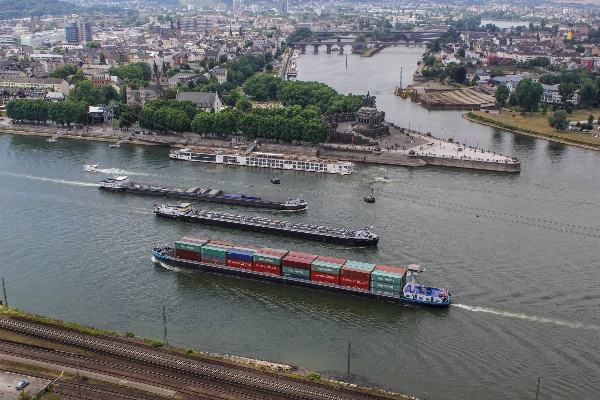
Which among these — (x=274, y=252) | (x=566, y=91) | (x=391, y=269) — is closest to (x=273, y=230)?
(x=274, y=252)

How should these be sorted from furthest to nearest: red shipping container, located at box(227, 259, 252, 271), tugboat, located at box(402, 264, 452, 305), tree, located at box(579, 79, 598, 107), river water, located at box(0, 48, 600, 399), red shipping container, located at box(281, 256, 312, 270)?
tree, located at box(579, 79, 598, 107) → red shipping container, located at box(227, 259, 252, 271) → red shipping container, located at box(281, 256, 312, 270) → tugboat, located at box(402, 264, 452, 305) → river water, located at box(0, 48, 600, 399)

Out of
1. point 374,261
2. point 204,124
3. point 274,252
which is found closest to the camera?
point 274,252

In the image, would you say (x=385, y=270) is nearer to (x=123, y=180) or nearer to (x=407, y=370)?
(x=407, y=370)

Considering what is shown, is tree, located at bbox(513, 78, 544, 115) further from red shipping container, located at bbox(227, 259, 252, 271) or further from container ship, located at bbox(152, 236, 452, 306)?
red shipping container, located at bbox(227, 259, 252, 271)

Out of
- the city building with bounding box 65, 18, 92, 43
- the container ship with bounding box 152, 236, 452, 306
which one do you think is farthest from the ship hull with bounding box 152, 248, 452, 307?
the city building with bounding box 65, 18, 92, 43

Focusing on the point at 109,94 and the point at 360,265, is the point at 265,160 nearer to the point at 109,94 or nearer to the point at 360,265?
the point at 360,265
